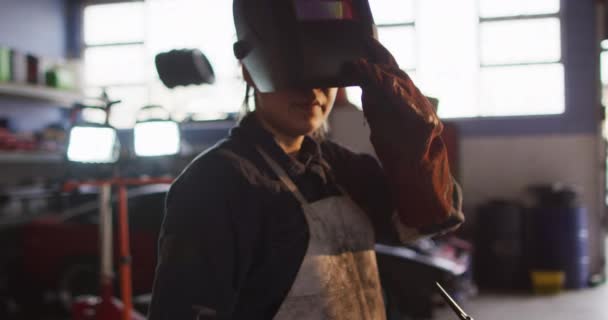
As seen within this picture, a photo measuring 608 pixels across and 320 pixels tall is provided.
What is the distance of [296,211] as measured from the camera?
76cm

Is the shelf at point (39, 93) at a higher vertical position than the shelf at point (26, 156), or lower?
higher

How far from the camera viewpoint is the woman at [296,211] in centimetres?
67

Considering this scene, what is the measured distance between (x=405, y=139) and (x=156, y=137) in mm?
1774

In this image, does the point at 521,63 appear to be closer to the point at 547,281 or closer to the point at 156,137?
the point at 547,281

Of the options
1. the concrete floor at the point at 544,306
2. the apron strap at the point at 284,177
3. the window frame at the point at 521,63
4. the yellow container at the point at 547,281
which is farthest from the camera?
the window frame at the point at 521,63

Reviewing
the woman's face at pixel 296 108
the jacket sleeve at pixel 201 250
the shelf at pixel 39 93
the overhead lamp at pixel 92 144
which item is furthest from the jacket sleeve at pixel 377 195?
the shelf at pixel 39 93

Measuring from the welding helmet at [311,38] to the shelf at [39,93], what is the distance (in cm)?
464

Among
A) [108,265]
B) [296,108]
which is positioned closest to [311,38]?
[296,108]

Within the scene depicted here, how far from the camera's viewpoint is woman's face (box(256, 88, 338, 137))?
2.56 feet

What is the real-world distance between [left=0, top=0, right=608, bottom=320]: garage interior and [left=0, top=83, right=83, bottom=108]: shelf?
24 mm

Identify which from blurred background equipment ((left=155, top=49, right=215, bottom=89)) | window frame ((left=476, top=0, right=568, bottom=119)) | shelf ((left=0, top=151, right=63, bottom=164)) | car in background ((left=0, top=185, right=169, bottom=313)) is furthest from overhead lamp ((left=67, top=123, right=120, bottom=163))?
window frame ((left=476, top=0, right=568, bottom=119))

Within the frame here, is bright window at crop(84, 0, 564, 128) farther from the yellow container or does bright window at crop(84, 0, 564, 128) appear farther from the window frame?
the yellow container

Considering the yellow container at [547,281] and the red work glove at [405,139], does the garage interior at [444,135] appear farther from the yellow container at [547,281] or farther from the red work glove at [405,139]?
the red work glove at [405,139]

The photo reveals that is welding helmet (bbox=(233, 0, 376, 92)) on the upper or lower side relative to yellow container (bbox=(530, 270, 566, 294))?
upper
